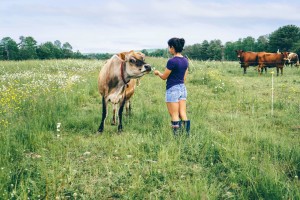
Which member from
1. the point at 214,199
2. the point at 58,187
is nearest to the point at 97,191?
the point at 58,187

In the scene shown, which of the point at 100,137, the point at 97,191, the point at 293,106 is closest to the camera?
the point at 97,191

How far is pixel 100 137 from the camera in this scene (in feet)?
18.4

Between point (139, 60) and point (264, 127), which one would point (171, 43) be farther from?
point (264, 127)

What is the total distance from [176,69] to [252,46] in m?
99.2

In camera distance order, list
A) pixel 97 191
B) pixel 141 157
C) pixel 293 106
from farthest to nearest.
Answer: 1. pixel 293 106
2. pixel 141 157
3. pixel 97 191

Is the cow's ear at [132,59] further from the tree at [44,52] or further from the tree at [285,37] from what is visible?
the tree at [44,52]

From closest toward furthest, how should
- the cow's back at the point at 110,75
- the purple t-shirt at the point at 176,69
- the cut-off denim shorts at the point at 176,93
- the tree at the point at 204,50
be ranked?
the purple t-shirt at the point at 176,69
the cut-off denim shorts at the point at 176,93
the cow's back at the point at 110,75
the tree at the point at 204,50

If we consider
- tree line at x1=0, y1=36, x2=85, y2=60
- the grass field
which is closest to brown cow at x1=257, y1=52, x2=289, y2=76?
the grass field

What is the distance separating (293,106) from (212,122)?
3.17 metres

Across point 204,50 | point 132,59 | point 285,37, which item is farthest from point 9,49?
point 132,59

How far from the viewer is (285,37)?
220 feet

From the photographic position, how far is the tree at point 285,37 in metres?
66.1

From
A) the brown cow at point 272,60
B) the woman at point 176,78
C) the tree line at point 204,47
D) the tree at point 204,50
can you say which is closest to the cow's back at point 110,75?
the woman at point 176,78

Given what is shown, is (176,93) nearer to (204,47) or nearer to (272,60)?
(272,60)
